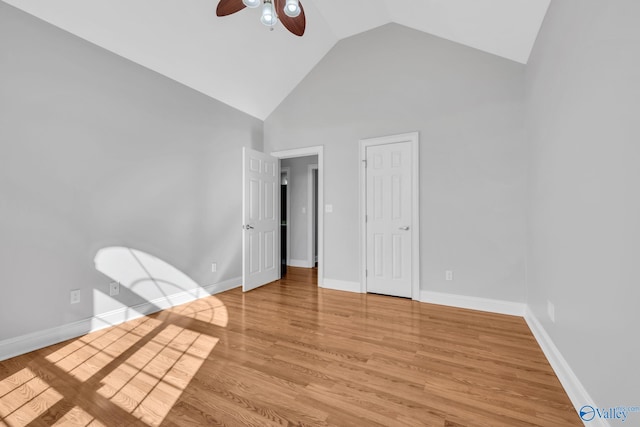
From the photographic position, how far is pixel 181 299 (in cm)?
348

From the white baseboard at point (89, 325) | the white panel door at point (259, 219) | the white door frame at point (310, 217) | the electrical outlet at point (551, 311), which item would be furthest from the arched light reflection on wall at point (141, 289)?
the electrical outlet at point (551, 311)

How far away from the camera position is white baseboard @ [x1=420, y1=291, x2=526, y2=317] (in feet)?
10.0

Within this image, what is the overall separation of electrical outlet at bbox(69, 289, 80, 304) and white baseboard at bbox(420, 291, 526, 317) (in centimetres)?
368

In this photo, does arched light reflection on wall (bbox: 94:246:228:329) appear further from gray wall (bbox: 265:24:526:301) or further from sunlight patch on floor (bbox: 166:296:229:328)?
gray wall (bbox: 265:24:526:301)

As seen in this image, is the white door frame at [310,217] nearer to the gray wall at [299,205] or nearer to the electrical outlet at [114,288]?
the gray wall at [299,205]

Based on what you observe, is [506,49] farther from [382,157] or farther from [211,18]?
[211,18]

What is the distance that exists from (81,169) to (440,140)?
3.86m

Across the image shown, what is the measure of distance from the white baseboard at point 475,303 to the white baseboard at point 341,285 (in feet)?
2.94

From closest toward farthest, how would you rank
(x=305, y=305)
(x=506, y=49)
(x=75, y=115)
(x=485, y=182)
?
(x=75, y=115) < (x=506, y=49) < (x=485, y=182) < (x=305, y=305)

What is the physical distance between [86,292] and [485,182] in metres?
4.33

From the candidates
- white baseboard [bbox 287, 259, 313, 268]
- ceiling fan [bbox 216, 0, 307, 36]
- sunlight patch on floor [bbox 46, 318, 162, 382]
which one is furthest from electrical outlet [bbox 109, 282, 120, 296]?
white baseboard [bbox 287, 259, 313, 268]

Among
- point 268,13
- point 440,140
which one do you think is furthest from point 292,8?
point 440,140

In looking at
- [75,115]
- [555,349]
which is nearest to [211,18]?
[75,115]

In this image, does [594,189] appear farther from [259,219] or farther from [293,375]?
[259,219]
